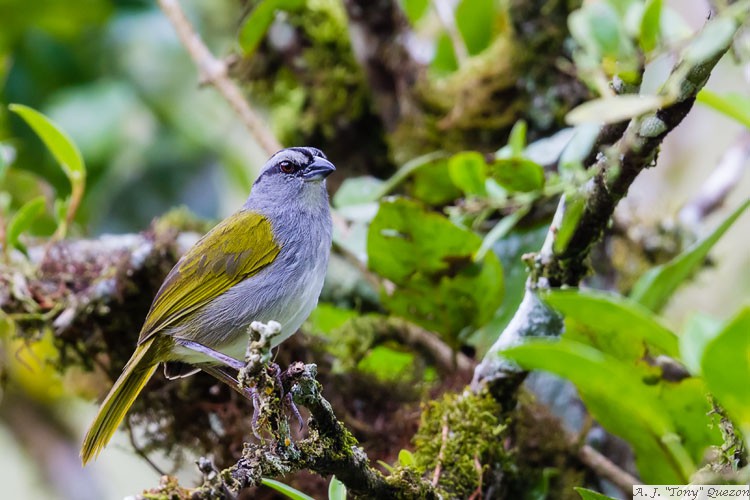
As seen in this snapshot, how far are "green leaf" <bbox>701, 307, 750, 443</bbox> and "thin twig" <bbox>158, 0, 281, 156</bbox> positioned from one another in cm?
250

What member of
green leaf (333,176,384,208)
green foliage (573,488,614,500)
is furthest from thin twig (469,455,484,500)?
green leaf (333,176,384,208)

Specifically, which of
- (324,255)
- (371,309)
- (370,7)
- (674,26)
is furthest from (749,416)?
(370,7)

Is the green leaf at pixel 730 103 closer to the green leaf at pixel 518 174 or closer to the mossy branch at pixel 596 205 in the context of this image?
the mossy branch at pixel 596 205

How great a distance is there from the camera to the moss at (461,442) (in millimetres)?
2250

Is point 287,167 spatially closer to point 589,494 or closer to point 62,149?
point 62,149

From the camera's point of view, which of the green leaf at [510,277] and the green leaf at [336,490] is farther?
the green leaf at [510,277]

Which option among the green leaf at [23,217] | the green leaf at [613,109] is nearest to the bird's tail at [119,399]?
the green leaf at [23,217]

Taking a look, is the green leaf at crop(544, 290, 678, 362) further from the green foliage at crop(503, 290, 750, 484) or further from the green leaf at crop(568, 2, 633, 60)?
the green leaf at crop(568, 2, 633, 60)

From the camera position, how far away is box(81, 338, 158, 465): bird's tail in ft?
7.76

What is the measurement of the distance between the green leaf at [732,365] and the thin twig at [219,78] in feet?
8.21

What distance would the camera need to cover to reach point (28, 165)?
4520 millimetres

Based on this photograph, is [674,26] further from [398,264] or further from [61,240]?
[61,240]

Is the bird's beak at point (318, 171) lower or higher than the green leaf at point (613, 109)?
lower

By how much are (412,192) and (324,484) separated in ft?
3.76
